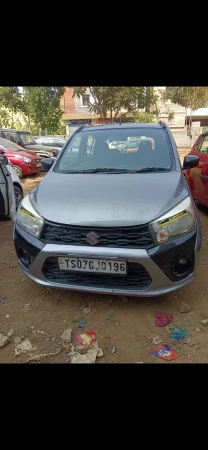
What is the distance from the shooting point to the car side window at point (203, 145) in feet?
17.3

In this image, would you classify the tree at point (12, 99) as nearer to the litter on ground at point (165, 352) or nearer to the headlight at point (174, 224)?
the headlight at point (174, 224)

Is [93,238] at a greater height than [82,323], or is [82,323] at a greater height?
[93,238]

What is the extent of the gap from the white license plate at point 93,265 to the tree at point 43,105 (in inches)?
887

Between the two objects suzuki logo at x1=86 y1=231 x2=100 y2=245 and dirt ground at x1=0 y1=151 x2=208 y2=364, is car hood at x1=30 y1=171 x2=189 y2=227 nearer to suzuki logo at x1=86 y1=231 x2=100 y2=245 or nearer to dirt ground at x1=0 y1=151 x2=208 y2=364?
suzuki logo at x1=86 y1=231 x2=100 y2=245

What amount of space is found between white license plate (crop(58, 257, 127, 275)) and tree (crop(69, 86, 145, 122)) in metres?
19.9

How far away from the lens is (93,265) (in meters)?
2.24

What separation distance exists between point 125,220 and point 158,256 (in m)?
0.36

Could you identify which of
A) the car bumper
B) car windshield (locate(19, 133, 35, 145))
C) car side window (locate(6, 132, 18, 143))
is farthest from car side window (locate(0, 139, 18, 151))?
the car bumper

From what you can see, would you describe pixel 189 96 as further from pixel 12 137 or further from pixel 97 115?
pixel 12 137

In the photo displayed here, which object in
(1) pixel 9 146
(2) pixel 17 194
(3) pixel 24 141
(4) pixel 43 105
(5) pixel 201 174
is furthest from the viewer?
(4) pixel 43 105

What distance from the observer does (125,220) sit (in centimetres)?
221

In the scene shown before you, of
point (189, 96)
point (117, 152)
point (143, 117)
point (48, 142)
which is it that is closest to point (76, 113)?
point (143, 117)

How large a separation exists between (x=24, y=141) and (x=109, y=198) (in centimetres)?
1123

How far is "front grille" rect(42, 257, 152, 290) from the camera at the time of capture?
7.36ft
